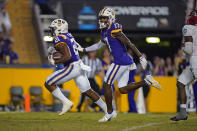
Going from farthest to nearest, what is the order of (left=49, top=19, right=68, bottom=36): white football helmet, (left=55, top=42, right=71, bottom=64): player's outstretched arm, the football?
1. (left=49, top=19, right=68, bottom=36): white football helmet
2. the football
3. (left=55, top=42, right=71, bottom=64): player's outstretched arm

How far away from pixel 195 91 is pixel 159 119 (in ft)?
15.1

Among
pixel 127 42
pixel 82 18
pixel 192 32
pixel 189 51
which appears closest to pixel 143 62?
pixel 127 42

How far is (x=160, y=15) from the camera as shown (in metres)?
18.5

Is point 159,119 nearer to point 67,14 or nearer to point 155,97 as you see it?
point 155,97

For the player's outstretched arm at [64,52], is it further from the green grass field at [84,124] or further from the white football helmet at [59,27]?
the green grass field at [84,124]

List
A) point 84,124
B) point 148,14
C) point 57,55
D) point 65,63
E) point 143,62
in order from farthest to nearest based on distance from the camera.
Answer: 1. point 148,14
2. point 65,63
3. point 57,55
4. point 143,62
5. point 84,124

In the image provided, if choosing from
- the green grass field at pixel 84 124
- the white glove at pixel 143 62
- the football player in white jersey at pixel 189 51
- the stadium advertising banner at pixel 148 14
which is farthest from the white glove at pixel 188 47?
the stadium advertising banner at pixel 148 14

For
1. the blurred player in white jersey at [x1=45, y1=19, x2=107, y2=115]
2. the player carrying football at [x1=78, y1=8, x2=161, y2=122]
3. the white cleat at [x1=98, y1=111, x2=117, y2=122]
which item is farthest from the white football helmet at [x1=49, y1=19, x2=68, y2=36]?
the white cleat at [x1=98, y1=111, x2=117, y2=122]

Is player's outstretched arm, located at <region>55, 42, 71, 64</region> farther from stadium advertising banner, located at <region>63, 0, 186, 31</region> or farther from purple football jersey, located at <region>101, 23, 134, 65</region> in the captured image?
stadium advertising banner, located at <region>63, 0, 186, 31</region>

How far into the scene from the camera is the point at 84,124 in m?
9.16

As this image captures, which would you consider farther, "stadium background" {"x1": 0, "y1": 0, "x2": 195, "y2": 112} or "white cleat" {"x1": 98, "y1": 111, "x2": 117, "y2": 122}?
"stadium background" {"x1": 0, "y1": 0, "x2": 195, "y2": 112}

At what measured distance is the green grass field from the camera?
853 cm

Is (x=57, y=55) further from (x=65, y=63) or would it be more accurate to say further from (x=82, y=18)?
(x=82, y=18)

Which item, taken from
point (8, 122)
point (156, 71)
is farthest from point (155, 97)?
point (8, 122)
